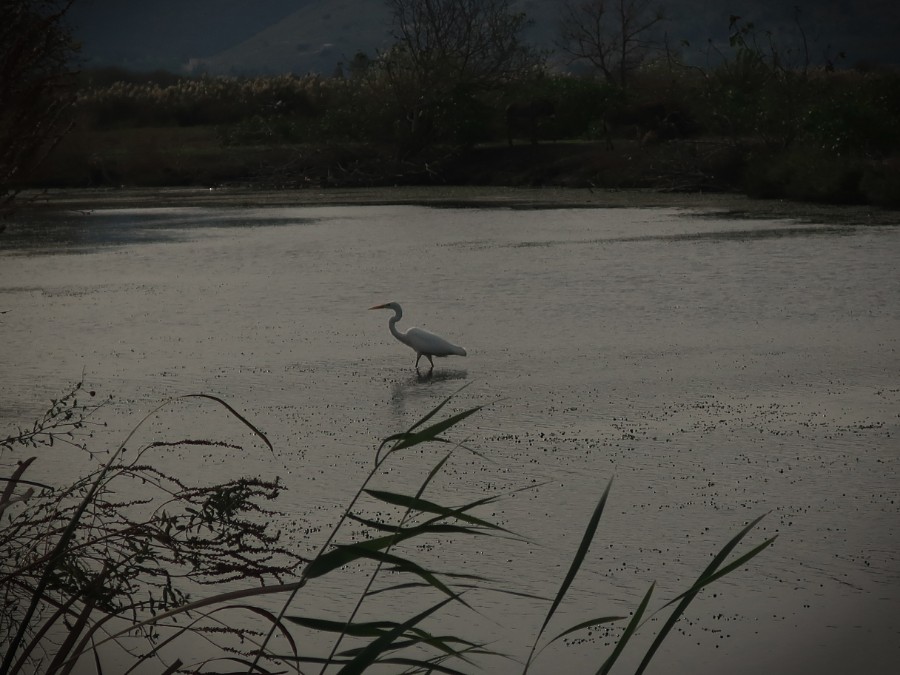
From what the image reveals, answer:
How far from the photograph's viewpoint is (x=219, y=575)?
15.4ft

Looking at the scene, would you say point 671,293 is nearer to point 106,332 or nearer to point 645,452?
point 106,332

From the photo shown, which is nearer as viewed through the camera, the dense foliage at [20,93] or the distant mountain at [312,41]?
the dense foliage at [20,93]

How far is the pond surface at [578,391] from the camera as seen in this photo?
4766 mm

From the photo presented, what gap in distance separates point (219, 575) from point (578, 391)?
381 cm

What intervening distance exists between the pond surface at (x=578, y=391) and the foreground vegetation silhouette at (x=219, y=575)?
176 mm

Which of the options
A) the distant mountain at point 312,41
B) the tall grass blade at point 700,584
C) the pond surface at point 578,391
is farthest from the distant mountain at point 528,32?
the tall grass blade at point 700,584

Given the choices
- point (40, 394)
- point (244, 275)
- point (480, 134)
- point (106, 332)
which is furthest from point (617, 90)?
point (40, 394)

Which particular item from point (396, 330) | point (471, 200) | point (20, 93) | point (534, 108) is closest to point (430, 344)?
point (396, 330)

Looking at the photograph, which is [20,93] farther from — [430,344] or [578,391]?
[430,344]

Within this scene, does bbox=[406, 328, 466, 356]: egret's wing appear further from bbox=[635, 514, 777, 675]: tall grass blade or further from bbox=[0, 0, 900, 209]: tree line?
bbox=[0, 0, 900, 209]: tree line

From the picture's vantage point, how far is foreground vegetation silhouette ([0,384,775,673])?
8.25 ft

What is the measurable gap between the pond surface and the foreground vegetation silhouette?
18 cm

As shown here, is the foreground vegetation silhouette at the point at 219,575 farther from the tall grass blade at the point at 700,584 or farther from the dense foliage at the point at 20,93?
the dense foliage at the point at 20,93

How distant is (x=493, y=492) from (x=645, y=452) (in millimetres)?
1042
